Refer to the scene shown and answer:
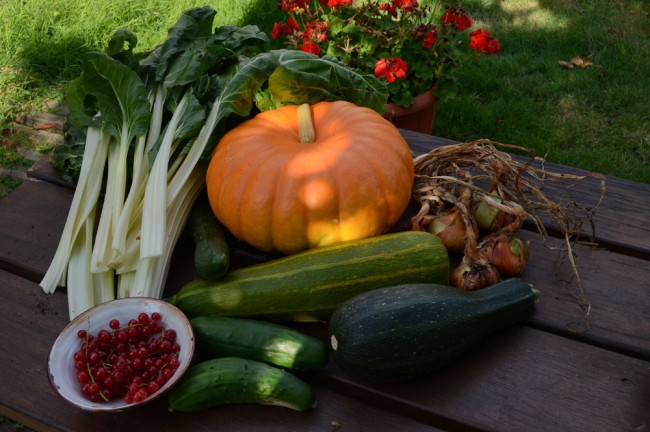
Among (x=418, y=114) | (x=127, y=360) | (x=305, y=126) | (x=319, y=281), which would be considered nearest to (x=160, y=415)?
(x=127, y=360)

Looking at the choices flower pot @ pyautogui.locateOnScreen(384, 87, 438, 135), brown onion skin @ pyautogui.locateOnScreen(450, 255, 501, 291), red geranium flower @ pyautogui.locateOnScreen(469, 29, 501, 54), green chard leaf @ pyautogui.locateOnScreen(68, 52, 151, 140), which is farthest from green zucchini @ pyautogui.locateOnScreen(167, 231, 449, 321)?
red geranium flower @ pyautogui.locateOnScreen(469, 29, 501, 54)

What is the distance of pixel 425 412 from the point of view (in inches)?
62.0

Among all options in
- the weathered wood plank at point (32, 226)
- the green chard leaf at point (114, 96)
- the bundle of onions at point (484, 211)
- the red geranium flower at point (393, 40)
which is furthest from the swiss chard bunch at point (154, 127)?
the red geranium flower at point (393, 40)

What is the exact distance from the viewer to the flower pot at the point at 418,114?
3304mm

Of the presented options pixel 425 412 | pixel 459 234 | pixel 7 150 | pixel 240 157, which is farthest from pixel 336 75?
pixel 7 150

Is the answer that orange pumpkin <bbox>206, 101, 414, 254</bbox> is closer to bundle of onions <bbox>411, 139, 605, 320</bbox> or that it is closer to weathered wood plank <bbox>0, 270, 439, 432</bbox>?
bundle of onions <bbox>411, 139, 605, 320</bbox>

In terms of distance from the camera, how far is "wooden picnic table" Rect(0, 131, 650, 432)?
156 cm

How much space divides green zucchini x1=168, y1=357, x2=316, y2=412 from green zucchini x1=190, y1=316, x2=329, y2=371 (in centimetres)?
6

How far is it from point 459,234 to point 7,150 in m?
3.01

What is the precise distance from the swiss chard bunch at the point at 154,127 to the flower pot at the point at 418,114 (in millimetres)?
943

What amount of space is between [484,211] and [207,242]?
0.84m

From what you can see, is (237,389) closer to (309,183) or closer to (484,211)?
(309,183)

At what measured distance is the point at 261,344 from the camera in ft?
5.44

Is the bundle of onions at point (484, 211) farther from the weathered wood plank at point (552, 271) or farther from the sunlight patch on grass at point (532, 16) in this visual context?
the sunlight patch on grass at point (532, 16)
